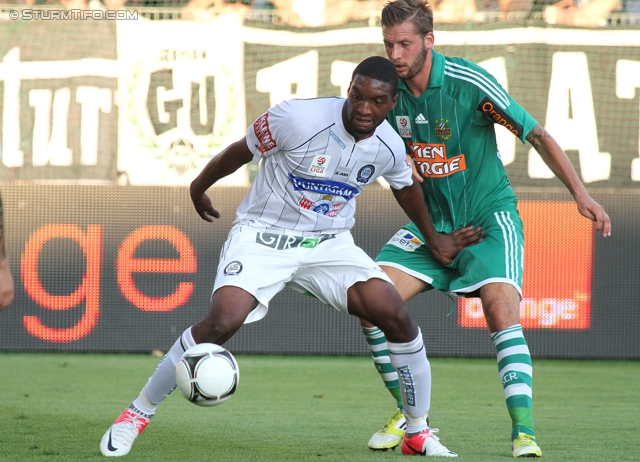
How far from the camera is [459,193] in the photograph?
5105 millimetres

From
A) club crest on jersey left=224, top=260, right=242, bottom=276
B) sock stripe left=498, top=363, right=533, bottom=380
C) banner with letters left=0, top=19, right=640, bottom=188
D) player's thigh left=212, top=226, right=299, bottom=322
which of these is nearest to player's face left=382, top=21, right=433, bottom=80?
player's thigh left=212, top=226, right=299, bottom=322

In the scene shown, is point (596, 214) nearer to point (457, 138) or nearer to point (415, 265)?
point (457, 138)

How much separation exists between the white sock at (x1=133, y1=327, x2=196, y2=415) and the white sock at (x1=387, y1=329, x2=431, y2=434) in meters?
0.99

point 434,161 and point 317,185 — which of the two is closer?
point 317,185

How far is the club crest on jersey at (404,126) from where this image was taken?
16.6 feet

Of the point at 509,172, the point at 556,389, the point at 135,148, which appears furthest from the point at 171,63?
the point at 556,389

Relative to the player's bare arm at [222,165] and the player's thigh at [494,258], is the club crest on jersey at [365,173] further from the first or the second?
the player's thigh at [494,258]

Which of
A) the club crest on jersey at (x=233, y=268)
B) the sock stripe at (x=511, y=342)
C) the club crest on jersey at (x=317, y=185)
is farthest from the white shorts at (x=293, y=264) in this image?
the sock stripe at (x=511, y=342)

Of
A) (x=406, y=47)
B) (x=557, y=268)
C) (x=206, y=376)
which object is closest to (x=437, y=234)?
(x=406, y=47)

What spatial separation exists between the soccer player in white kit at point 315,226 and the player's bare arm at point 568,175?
0.70m

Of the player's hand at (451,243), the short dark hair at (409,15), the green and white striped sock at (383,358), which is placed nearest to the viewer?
the short dark hair at (409,15)

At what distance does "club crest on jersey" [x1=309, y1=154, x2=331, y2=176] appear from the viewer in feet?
14.8

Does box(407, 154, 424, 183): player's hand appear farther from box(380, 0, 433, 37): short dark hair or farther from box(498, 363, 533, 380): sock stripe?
box(498, 363, 533, 380): sock stripe

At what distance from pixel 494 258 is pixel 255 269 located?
126 centimetres
